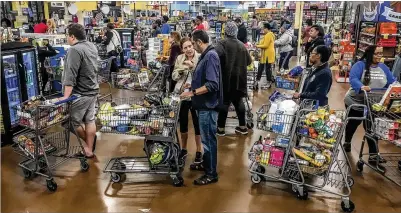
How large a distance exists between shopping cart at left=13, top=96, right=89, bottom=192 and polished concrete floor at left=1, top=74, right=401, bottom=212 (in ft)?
0.45

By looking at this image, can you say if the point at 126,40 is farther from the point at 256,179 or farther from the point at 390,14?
the point at 256,179

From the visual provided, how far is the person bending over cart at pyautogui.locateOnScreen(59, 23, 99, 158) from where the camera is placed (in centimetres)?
419

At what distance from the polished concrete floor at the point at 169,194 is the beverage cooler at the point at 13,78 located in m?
0.94

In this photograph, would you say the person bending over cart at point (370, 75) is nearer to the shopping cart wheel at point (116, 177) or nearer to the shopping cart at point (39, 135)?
the shopping cart wheel at point (116, 177)

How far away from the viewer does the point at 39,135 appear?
3.99 m

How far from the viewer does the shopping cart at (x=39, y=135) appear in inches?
152

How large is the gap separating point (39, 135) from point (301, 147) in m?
2.87

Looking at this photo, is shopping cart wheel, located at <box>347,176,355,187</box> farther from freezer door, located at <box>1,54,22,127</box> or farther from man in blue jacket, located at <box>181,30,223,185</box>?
freezer door, located at <box>1,54,22,127</box>

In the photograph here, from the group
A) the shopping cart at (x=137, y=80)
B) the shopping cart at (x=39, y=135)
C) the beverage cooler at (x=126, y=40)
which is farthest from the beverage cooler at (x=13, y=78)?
the beverage cooler at (x=126, y=40)

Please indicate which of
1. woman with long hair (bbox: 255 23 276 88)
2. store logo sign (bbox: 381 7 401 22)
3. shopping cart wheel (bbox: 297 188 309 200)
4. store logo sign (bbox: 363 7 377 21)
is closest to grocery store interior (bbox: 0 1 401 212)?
shopping cart wheel (bbox: 297 188 309 200)

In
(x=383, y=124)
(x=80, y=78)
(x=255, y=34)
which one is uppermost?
(x=255, y=34)

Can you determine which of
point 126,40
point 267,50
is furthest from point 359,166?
point 126,40

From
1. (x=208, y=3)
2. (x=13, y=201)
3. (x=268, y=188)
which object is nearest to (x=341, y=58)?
(x=268, y=188)

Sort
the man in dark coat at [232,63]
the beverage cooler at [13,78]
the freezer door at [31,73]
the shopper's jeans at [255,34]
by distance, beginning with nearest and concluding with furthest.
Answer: the man in dark coat at [232,63] → the beverage cooler at [13,78] → the freezer door at [31,73] → the shopper's jeans at [255,34]
